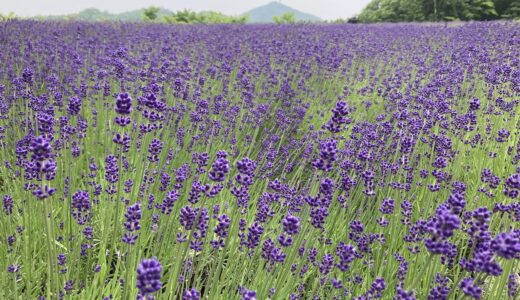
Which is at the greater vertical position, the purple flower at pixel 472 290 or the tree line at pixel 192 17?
the tree line at pixel 192 17

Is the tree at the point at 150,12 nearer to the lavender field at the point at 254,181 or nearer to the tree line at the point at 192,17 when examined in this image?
the tree line at the point at 192,17

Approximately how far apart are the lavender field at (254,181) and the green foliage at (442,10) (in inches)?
793

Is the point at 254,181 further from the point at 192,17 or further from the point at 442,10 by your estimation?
the point at 442,10

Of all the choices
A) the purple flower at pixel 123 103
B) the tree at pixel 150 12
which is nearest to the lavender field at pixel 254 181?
the purple flower at pixel 123 103

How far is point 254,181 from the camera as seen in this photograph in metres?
4.25

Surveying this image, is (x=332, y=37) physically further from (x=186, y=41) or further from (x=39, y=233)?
(x=39, y=233)

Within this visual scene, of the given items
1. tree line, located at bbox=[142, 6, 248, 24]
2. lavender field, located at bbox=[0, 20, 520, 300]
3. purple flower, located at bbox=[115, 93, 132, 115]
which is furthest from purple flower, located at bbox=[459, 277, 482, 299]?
tree line, located at bbox=[142, 6, 248, 24]

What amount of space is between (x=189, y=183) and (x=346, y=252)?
6.79ft

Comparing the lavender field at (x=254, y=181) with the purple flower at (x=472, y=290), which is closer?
the purple flower at (x=472, y=290)

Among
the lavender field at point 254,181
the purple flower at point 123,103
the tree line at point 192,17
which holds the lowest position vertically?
the lavender field at point 254,181

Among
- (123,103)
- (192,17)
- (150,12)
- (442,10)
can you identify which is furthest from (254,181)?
(442,10)

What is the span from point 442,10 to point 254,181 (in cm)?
2922

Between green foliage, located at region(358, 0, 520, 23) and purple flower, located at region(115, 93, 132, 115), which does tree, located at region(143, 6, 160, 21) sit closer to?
green foliage, located at region(358, 0, 520, 23)

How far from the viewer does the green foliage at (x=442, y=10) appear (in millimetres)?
26859
